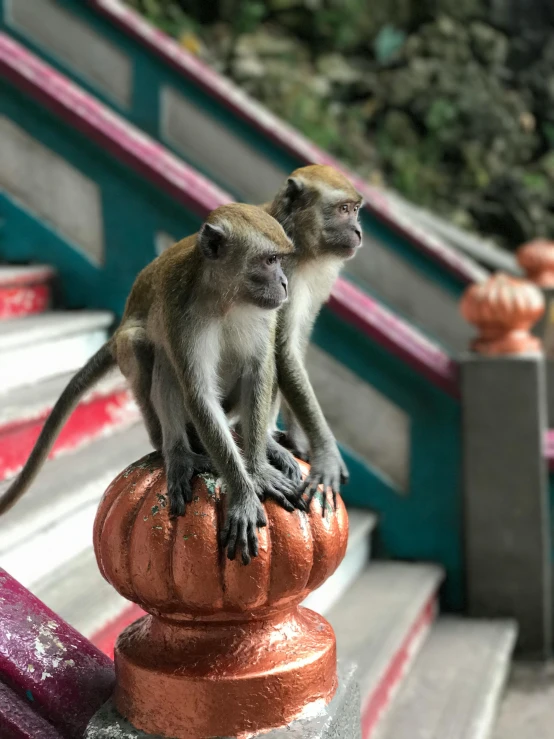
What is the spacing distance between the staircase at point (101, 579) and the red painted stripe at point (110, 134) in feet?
1.83

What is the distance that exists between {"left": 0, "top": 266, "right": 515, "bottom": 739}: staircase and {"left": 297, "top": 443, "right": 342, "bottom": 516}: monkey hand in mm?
835

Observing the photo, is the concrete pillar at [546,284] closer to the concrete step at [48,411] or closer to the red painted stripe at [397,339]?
the red painted stripe at [397,339]

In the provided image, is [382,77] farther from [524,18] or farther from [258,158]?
[258,158]

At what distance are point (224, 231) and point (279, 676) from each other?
637 mm

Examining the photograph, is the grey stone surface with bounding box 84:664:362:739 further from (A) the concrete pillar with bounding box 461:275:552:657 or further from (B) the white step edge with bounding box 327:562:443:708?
(A) the concrete pillar with bounding box 461:275:552:657

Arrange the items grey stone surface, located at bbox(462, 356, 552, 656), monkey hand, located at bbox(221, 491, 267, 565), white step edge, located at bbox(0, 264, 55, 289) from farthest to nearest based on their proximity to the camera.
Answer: grey stone surface, located at bbox(462, 356, 552, 656) → white step edge, located at bbox(0, 264, 55, 289) → monkey hand, located at bbox(221, 491, 267, 565)

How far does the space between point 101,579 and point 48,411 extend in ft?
1.90

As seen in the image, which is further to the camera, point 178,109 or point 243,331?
point 178,109

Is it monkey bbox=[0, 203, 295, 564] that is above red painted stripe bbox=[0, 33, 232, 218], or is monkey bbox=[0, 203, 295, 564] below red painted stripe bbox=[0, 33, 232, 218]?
above

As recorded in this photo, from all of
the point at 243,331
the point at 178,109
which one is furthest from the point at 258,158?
the point at 243,331

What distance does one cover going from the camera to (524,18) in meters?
8.93

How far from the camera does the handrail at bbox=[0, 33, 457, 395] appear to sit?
343 cm

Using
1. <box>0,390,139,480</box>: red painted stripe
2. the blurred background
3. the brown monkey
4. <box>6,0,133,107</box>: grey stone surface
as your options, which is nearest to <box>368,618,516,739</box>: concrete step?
<box>0,390,139,480</box>: red painted stripe

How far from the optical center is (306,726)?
48.0 inches
